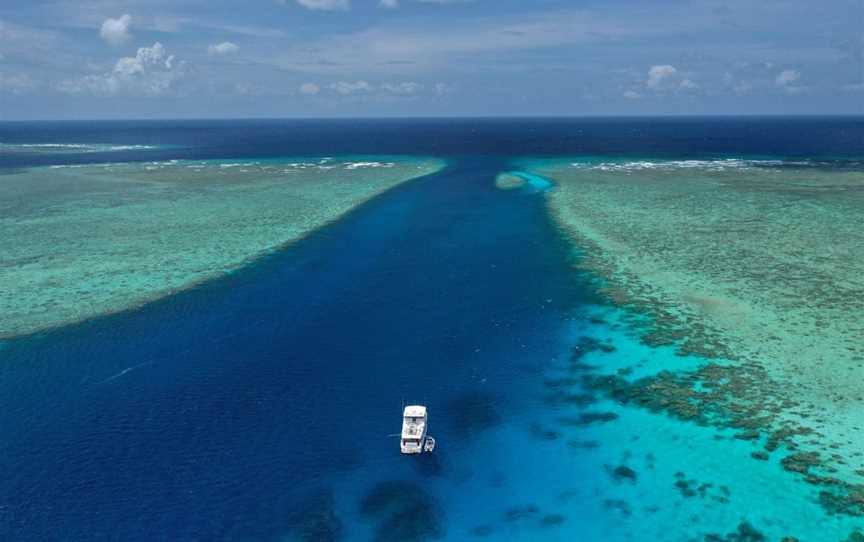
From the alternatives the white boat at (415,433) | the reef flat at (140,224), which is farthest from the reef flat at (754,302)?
the reef flat at (140,224)

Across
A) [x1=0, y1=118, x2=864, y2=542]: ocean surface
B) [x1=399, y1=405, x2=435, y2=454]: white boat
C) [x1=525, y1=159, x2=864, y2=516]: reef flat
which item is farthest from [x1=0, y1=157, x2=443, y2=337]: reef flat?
[x1=525, y1=159, x2=864, y2=516]: reef flat

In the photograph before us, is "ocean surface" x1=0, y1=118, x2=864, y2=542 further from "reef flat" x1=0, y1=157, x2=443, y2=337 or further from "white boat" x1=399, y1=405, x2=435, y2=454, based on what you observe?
"reef flat" x1=0, y1=157, x2=443, y2=337

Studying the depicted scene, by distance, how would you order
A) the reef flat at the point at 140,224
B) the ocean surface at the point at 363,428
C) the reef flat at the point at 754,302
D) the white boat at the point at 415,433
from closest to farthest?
1. the ocean surface at the point at 363,428
2. the white boat at the point at 415,433
3. the reef flat at the point at 754,302
4. the reef flat at the point at 140,224

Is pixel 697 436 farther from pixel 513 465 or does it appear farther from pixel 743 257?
pixel 743 257

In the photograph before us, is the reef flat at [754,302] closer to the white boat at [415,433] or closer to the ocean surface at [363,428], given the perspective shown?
the ocean surface at [363,428]

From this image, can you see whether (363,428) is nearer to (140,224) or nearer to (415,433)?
(415,433)

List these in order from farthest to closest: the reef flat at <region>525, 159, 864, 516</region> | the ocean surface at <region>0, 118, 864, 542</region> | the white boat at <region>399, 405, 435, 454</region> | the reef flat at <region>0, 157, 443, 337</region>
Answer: the reef flat at <region>0, 157, 443, 337</region>
the reef flat at <region>525, 159, 864, 516</region>
the white boat at <region>399, 405, 435, 454</region>
the ocean surface at <region>0, 118, 864, 542</region>

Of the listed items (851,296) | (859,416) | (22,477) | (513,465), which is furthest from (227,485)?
(851,296)
